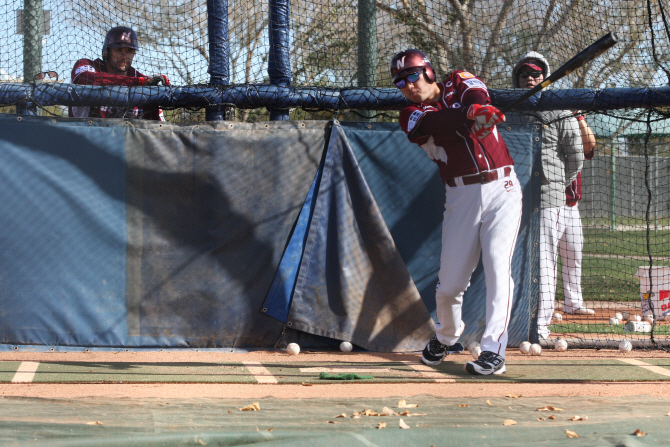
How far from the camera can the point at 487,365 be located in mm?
3875

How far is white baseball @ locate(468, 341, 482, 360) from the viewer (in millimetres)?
4441

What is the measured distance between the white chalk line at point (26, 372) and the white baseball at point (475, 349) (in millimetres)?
2763

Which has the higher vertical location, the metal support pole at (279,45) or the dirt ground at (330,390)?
the metal support pole at (279,45)

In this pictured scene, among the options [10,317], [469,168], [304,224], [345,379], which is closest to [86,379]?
[10,317]

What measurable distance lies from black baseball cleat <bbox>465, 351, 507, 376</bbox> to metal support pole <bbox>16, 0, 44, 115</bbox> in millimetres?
3772

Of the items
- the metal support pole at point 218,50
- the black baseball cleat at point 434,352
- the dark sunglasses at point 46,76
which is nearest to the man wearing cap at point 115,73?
the dark sunglasses at point 46,76

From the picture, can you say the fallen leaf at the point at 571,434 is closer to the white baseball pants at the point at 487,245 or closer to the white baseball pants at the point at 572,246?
the white baseball pants at the point at 487,245

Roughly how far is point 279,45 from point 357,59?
26.9 inches

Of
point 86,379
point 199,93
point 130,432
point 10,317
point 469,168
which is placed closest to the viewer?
point 130,432

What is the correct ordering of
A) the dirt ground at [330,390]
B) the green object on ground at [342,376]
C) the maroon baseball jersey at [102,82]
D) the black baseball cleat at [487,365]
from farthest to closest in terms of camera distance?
1. the maroon baseball jersey at [102,82]
2. the black baseball cleat at [487,365]
3. the green object on ground at [342,376]
4. the dirt ground at [330,390]

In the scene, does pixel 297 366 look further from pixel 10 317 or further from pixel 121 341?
pixel 10 317

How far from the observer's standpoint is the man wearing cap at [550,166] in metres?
4.98

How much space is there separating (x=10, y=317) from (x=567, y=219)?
4368 mm

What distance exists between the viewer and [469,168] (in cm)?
398
